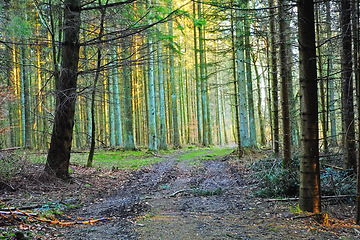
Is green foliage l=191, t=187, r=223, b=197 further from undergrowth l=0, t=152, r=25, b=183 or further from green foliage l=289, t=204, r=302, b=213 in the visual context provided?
undergrowth l=0, t=152, r=25, b=183

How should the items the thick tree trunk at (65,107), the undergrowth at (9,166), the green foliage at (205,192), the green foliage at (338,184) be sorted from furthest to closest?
1. the thick tree trunk at (65,107)
2. the green foliage at (205,192)
3. the undergrowth at (9,166)
4. the green foliage at (338,184)

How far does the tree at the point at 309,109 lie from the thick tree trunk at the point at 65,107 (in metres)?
6.01

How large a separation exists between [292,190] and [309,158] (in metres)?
1.79

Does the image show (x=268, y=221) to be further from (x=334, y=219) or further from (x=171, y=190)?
(x=171, y=190)

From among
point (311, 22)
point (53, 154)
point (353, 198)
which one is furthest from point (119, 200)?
point (311, 22)

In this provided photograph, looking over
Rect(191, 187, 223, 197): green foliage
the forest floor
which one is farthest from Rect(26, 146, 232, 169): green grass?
Rect(191, 187, 223, 197): green foliage

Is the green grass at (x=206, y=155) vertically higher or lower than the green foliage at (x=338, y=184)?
lower

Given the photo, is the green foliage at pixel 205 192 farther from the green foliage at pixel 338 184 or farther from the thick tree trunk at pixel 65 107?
the thick tree trunk at pixel 65 107

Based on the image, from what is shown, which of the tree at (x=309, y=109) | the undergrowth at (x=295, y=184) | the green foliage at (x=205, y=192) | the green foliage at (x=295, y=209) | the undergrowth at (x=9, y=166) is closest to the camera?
the tree at (x=309, y=109)

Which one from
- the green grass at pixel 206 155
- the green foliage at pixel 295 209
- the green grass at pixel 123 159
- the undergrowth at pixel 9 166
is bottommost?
the green grass at pixel 206 155

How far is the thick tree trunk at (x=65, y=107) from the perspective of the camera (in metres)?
7.02

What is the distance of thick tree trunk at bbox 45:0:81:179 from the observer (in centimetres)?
702

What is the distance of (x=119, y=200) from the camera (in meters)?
6.00

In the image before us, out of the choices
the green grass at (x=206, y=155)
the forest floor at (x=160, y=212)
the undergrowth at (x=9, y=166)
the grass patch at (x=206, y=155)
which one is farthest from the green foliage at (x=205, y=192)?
the green grass at (x=206, y=155)
